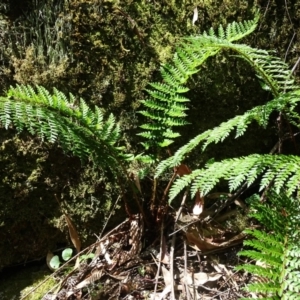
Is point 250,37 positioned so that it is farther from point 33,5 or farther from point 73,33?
point 33,5

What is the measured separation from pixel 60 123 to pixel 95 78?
62 centimetres

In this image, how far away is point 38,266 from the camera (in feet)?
9.36

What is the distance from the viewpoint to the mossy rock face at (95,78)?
2.75 metres

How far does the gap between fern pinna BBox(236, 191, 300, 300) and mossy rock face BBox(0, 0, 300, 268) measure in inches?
35.6

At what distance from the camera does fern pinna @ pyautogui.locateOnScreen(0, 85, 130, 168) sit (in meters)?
2.20

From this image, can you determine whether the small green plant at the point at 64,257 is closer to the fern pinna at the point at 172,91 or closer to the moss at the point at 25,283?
the moss at the point at 25,283

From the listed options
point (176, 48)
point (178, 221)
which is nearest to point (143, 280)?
point (178, 221)

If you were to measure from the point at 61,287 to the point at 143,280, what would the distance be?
1.55 ft

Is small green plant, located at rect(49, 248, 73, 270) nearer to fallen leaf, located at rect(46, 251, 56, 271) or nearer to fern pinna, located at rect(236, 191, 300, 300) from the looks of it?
fallen leaf, located at rect(46, 251, 56, 271)

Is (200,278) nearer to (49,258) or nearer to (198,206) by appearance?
(198,206)

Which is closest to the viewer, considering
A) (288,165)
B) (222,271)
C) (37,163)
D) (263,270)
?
(263,270)

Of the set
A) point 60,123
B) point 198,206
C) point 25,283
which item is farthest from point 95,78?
point 25,283

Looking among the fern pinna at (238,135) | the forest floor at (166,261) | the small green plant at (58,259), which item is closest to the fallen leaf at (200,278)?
the forest floor at (166,261)

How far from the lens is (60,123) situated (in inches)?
90.7
